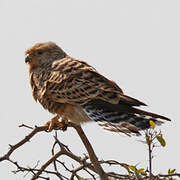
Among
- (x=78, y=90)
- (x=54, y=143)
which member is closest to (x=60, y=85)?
(x=78, y=90)

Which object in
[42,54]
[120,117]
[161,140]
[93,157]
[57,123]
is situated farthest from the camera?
[42,54]

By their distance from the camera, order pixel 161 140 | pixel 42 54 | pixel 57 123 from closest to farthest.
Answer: pixel 161 140 → pixel 57 123 → pixel 42 54

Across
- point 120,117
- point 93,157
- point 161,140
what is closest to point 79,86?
point 120,117

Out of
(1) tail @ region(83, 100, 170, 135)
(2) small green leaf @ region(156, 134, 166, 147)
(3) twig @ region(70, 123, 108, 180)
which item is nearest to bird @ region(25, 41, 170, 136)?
(1) tail @ region(83, 100, 170, 135)

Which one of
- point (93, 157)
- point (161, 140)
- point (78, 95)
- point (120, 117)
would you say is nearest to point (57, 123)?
point (78, 95)

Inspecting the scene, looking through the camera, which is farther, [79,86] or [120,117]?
[79,86]

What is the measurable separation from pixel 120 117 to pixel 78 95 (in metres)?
0.69

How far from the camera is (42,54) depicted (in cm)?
623

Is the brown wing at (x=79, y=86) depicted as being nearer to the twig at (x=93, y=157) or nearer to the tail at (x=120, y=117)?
the tail at (x=120, y=117)

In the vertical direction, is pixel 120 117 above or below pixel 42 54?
below

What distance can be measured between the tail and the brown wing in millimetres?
83

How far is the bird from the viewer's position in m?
4.80

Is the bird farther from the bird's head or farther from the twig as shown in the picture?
the twig

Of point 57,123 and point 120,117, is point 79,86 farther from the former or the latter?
point 120,117
